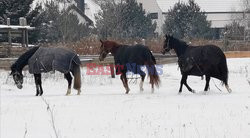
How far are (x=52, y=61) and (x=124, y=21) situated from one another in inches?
1462

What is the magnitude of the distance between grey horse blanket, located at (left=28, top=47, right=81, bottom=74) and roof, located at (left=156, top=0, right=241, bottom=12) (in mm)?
54845

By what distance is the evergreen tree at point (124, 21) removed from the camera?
4486 centimetres

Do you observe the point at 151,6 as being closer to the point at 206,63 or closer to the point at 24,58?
the point at 24,58

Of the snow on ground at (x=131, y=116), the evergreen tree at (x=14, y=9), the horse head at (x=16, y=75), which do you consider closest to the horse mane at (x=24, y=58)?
the horse head at (x=16, y=75)

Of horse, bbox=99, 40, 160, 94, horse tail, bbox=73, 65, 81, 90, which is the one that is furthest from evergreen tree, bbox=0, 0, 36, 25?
horse tail, bbox=73, 65, 81, 90

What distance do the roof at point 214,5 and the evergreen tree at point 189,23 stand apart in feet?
54.8

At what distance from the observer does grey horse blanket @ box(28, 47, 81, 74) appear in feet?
38.2

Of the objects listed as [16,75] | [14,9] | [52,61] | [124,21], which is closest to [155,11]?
[124,21]

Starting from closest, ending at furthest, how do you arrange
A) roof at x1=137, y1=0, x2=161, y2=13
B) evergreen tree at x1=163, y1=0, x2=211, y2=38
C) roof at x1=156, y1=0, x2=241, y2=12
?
evergreen tree at x1=163, y1=0, x2=211, y2=38 → roof at x1=156, y1=0, x2=241, y2=12 → roof at x1=137, y1=0, x2=161, y2=13

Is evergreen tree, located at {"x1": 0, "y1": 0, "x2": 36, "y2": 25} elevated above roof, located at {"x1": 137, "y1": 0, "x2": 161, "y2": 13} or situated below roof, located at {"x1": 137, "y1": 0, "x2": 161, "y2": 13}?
below

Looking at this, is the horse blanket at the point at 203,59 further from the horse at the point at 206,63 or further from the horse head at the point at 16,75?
the horse head at the point at 16,75

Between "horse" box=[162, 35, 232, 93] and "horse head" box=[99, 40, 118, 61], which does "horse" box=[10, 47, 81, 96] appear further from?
"horse" box=[162, 35, 232, 93]

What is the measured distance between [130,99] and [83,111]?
6.99 ft

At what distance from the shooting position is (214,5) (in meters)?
66.9
